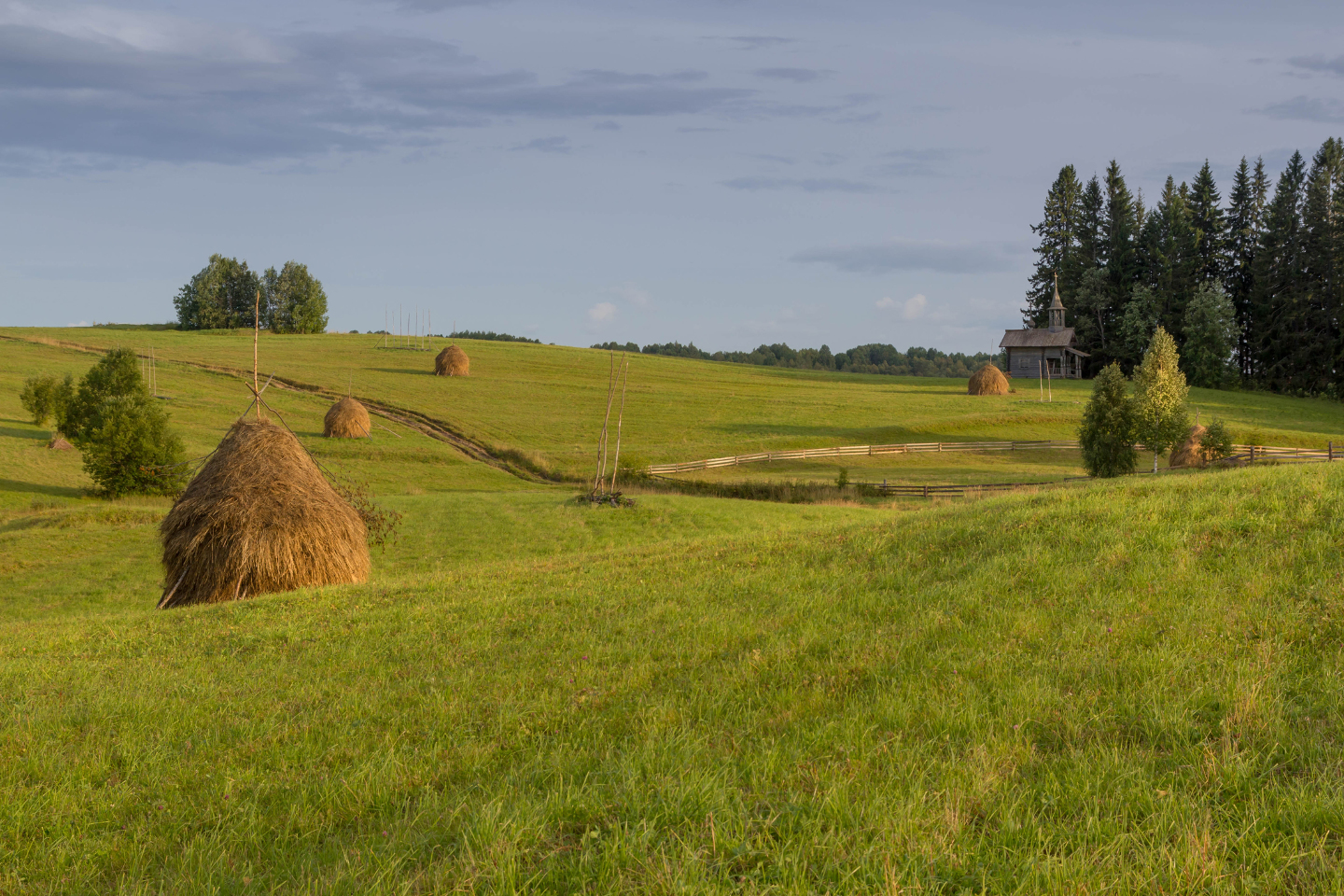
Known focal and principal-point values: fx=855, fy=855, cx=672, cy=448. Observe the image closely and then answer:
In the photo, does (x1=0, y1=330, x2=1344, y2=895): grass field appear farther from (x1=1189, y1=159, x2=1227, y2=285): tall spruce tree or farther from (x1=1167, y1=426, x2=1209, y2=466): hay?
(x1=1189, y1=159, x2=1227, y2=285): tall spruce tree

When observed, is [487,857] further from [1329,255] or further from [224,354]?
[1329,255]

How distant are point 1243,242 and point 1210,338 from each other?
16163 millimetres

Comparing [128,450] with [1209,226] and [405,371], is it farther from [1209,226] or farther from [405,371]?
[1209,226]

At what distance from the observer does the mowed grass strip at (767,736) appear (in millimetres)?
3654

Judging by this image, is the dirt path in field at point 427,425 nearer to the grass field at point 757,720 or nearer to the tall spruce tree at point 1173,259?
the grass field at point 757,720

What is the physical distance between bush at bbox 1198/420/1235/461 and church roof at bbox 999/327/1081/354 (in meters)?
50.2

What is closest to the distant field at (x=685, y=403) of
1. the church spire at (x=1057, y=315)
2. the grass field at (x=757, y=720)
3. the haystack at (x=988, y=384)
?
the haystack at (x=988, y=384)

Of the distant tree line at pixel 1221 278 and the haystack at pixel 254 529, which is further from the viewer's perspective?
the distant tree line at pixel 1221 278

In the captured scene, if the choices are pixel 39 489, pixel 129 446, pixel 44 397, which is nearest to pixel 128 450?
pixel 129 446

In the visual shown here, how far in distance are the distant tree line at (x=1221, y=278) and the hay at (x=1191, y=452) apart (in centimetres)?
4286

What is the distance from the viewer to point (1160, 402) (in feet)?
127

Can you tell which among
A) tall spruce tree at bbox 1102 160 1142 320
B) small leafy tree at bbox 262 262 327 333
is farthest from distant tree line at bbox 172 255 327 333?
tall spruce tree at bbox 1102 160 1142 320

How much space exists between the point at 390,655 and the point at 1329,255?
97.6m

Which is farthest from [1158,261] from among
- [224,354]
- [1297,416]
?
[224,354]
